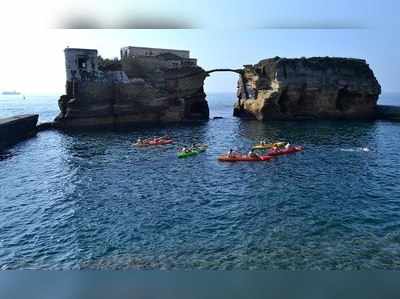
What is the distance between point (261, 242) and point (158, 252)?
5560 mm

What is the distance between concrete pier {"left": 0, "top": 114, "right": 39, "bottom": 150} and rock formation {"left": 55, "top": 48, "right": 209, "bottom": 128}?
18.4 ft

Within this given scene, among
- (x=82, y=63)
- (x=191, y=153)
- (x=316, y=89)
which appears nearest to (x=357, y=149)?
(x=191, y=153)

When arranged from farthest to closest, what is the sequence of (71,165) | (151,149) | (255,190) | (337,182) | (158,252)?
1. (151,149)
2. (71,165)
3. (337,182)
4. (255,190)
5. (158,252)

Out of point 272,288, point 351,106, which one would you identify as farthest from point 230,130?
point 272,288

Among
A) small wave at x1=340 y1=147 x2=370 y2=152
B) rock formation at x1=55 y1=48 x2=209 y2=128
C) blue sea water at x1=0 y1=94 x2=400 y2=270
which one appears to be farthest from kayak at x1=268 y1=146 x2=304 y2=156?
rock formation at x1=55 y1=48 x2=209 y2=128

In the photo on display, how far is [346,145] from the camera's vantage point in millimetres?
54062

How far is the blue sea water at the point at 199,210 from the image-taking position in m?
19.6

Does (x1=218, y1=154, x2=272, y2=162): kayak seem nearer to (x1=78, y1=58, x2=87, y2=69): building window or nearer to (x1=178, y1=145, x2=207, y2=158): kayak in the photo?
(x1=178, y1=145, x2=207, y2=158): kayak

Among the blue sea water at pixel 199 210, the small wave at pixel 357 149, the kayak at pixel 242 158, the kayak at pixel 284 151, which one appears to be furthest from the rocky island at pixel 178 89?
the kayak at pixel 242 158

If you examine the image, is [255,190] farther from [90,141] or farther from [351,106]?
[351,106]

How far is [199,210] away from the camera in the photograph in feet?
89.2

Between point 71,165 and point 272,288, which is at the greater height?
point 272,288

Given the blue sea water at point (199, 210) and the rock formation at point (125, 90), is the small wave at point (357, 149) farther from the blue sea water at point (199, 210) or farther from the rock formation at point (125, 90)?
the rock formation at point (125, 90)

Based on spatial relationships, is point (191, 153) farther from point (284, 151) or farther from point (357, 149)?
point (357, 149)
